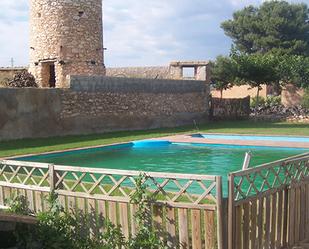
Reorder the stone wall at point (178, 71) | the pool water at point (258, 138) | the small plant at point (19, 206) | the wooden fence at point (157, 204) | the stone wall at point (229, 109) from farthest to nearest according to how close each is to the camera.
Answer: the stone wall at point (229, 109) < the stone wall at point (178, 71) < the pool water at point (258, 138) < the small plant at point (19, 206) < the wooden fence at point (157, 204)

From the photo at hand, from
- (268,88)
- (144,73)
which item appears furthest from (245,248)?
(268,88)

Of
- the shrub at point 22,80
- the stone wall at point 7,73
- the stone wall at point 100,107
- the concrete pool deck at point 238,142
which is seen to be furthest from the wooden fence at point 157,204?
the stone wall at point 7,73

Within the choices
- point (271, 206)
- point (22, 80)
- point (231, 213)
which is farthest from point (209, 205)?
point (22, 80)

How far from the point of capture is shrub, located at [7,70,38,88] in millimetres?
21688

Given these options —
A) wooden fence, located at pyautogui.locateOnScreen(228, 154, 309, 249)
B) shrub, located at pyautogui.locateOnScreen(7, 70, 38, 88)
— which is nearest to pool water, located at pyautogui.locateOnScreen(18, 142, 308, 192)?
wooden fence, located at pyautogui.locateOnScreen(228, 154, 309, 249)

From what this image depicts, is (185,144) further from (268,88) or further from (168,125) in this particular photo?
(268,88)

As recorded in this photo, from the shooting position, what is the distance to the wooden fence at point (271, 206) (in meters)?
4.63

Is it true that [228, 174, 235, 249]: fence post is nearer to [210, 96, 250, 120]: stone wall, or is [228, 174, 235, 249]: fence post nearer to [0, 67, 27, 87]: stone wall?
[0, 67, 27, 87]: stone wall

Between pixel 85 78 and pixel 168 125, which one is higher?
pixel 85 78

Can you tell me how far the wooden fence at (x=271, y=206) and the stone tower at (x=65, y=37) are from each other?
16.2 metres

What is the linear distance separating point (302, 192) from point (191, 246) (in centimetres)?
180

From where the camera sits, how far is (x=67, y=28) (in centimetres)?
2094

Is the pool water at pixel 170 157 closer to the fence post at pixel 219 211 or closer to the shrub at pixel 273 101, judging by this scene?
the fence post at pixel 219 211

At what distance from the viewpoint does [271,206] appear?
5129 millimetres
